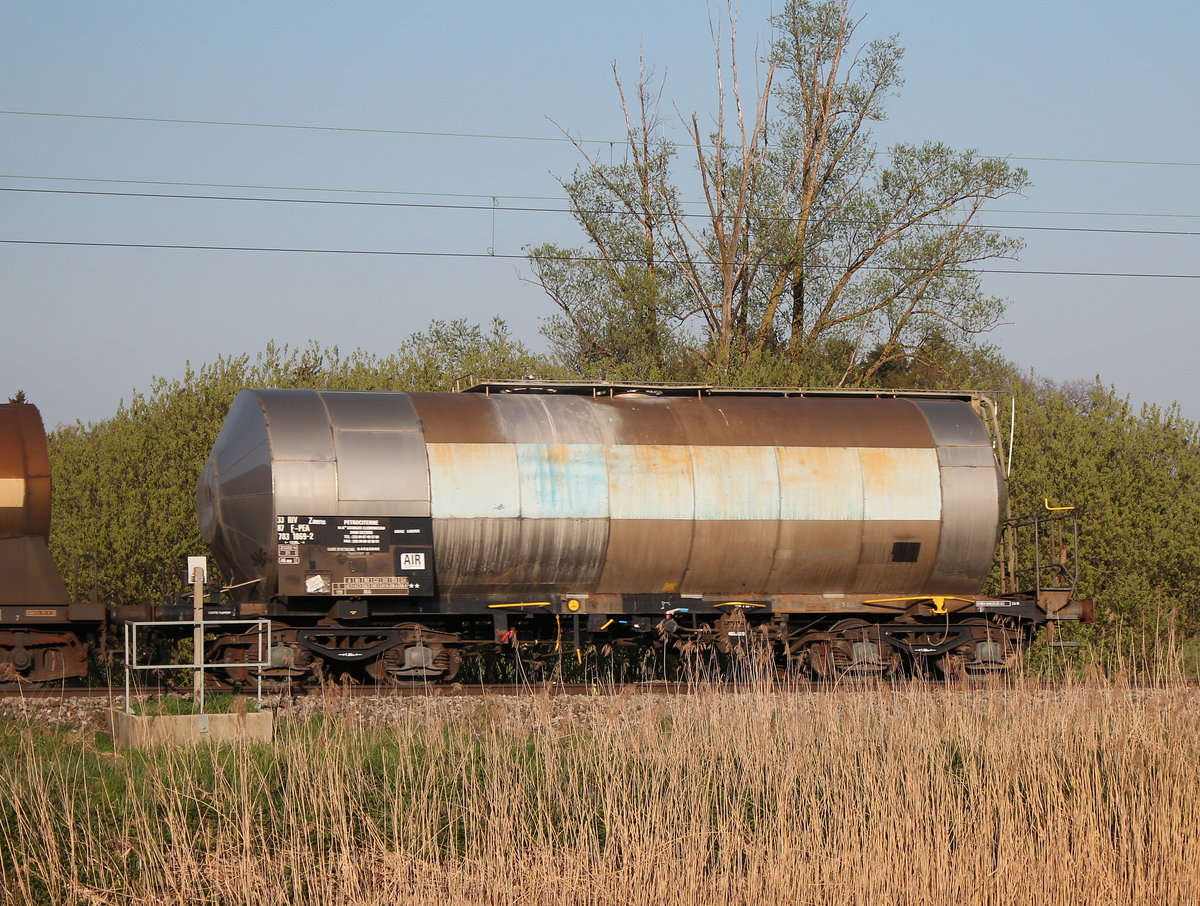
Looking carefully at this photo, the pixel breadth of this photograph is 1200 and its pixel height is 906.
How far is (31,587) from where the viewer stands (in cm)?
1583

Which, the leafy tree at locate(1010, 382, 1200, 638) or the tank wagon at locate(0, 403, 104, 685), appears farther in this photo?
the leafy tree at locate(1010, 382, 1200, 638)

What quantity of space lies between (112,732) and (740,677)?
850cm

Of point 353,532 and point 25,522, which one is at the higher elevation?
point 25,522

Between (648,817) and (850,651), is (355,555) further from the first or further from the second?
(648,817)

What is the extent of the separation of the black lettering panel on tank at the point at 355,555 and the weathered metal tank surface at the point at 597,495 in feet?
0.06

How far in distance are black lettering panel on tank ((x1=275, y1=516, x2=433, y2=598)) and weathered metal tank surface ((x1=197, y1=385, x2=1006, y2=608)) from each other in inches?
0.7

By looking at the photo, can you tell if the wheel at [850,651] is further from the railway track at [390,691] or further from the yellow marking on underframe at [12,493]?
the yellow marking on underframe at [12,493]

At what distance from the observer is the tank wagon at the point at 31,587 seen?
15727 mm

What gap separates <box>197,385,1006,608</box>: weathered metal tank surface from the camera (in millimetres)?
15711

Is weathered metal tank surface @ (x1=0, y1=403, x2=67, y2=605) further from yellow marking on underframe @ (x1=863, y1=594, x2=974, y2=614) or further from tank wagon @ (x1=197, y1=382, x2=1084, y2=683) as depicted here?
yellow marking on underframe @ (x1=863, y1=594, x2=974, y2=614)

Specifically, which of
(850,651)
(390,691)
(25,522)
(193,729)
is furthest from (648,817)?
(25,522)

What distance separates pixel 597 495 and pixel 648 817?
7880 mm

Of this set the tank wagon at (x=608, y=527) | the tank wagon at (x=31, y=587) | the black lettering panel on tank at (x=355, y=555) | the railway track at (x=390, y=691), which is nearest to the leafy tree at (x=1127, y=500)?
the tank wagon at (x=608, y=527)

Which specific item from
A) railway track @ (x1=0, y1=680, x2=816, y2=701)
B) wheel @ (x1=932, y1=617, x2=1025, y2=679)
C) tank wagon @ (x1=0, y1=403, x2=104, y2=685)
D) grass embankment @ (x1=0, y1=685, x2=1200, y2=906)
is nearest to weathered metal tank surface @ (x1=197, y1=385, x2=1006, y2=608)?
wheel @ (x1=932, y1=617, x2=1025, y2=679)
